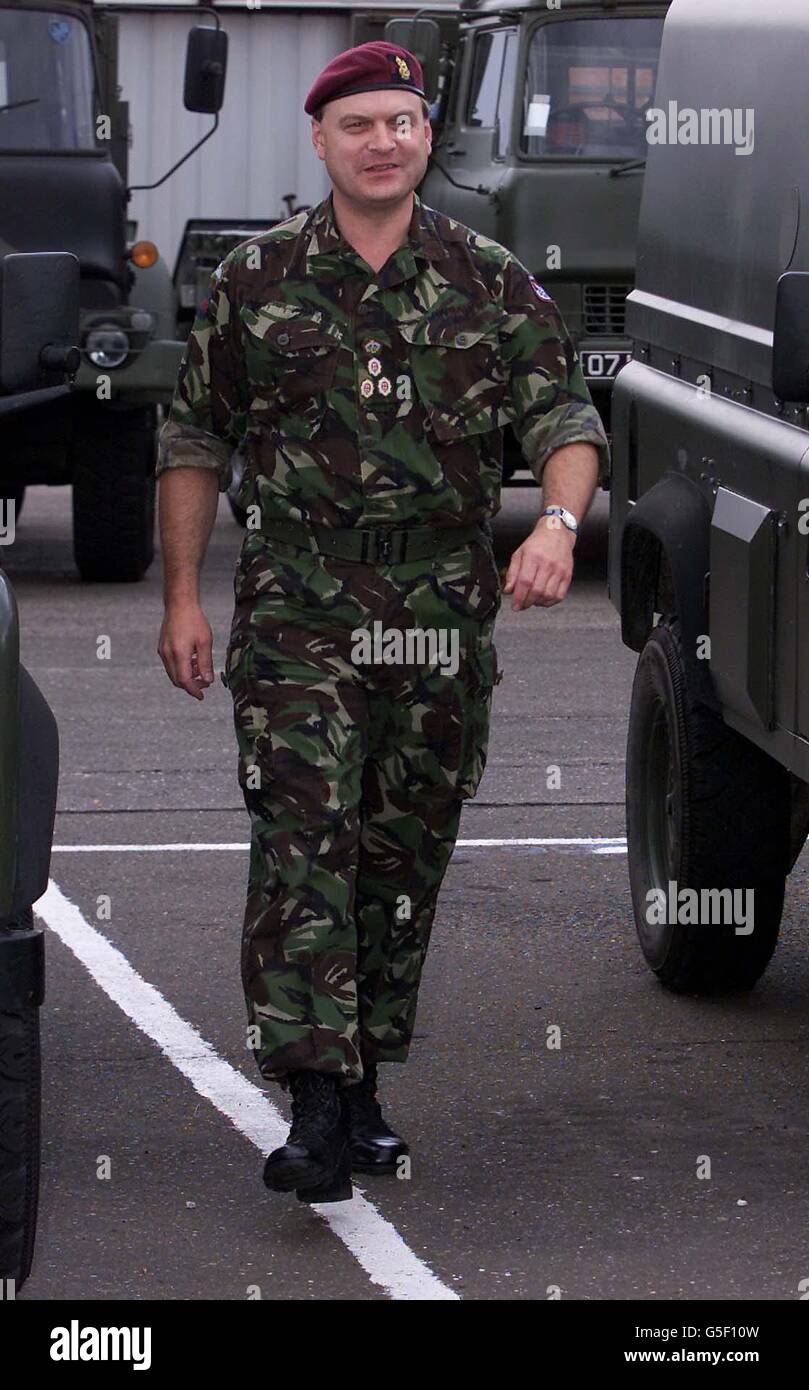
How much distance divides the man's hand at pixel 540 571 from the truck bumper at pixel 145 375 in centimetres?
785

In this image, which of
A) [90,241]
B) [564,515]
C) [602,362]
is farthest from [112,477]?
[564,515]

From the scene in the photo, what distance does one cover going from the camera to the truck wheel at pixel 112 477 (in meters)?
12.4

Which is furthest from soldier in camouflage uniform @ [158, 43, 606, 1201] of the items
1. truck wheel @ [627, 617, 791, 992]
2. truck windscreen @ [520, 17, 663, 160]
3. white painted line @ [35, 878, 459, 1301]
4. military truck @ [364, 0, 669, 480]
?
truck windscreen @ [520, 17, 663, 160]

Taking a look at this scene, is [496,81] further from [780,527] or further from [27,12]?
[780,527]

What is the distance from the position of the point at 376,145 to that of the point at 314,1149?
1649mm

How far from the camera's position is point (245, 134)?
62.0 ft

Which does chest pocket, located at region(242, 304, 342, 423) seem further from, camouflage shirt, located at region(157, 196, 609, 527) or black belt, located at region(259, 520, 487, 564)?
black belt, located at region(259, 520, 487, 564)

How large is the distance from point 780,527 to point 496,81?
8.73 m

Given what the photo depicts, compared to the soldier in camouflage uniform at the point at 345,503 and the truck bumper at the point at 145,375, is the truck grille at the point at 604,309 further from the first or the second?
the soldier in camouflage uniform at the point at 345,503

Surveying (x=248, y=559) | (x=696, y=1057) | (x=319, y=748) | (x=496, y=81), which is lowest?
(x=696, y=1057)

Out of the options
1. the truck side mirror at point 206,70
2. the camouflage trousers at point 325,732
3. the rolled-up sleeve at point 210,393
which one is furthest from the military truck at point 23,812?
the truck side mirror at point 206,70

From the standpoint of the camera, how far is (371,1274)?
4.28 m

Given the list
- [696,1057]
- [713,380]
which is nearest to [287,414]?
[713,380]

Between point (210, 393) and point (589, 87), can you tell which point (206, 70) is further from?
point (210, 393)
